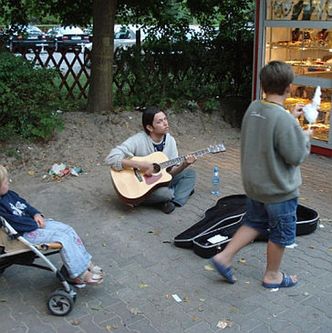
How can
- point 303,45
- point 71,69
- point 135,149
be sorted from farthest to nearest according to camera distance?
point 71,69, point 303,45, point 135,149

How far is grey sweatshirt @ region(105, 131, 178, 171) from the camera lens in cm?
515

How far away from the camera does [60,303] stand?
3.50 metres

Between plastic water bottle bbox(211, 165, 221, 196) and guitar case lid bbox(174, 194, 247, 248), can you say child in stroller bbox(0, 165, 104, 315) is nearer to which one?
guitar case lid bbox(174, 194, 247, 248)

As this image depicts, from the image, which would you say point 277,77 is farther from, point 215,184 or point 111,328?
point 215,184

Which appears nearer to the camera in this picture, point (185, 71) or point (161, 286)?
point (161, 286)

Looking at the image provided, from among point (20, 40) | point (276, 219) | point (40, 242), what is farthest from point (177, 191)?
point (20, 40)

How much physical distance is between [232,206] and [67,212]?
64.6 inches

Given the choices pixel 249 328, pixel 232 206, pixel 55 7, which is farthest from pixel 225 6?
pixel 249 328

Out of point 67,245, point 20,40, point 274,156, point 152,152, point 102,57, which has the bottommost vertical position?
point 67,245

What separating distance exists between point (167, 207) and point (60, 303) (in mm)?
1988

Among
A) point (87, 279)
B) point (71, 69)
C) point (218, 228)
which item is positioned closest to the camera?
point (87, 279)

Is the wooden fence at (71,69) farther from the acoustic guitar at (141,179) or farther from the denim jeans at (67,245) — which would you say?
the denim jeans at (67,245)

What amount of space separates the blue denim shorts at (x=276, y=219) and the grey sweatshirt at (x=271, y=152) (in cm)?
6

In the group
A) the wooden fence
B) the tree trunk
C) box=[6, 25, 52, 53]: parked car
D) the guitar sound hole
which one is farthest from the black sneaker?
box=[6, 25, 52, 53]: parked car
